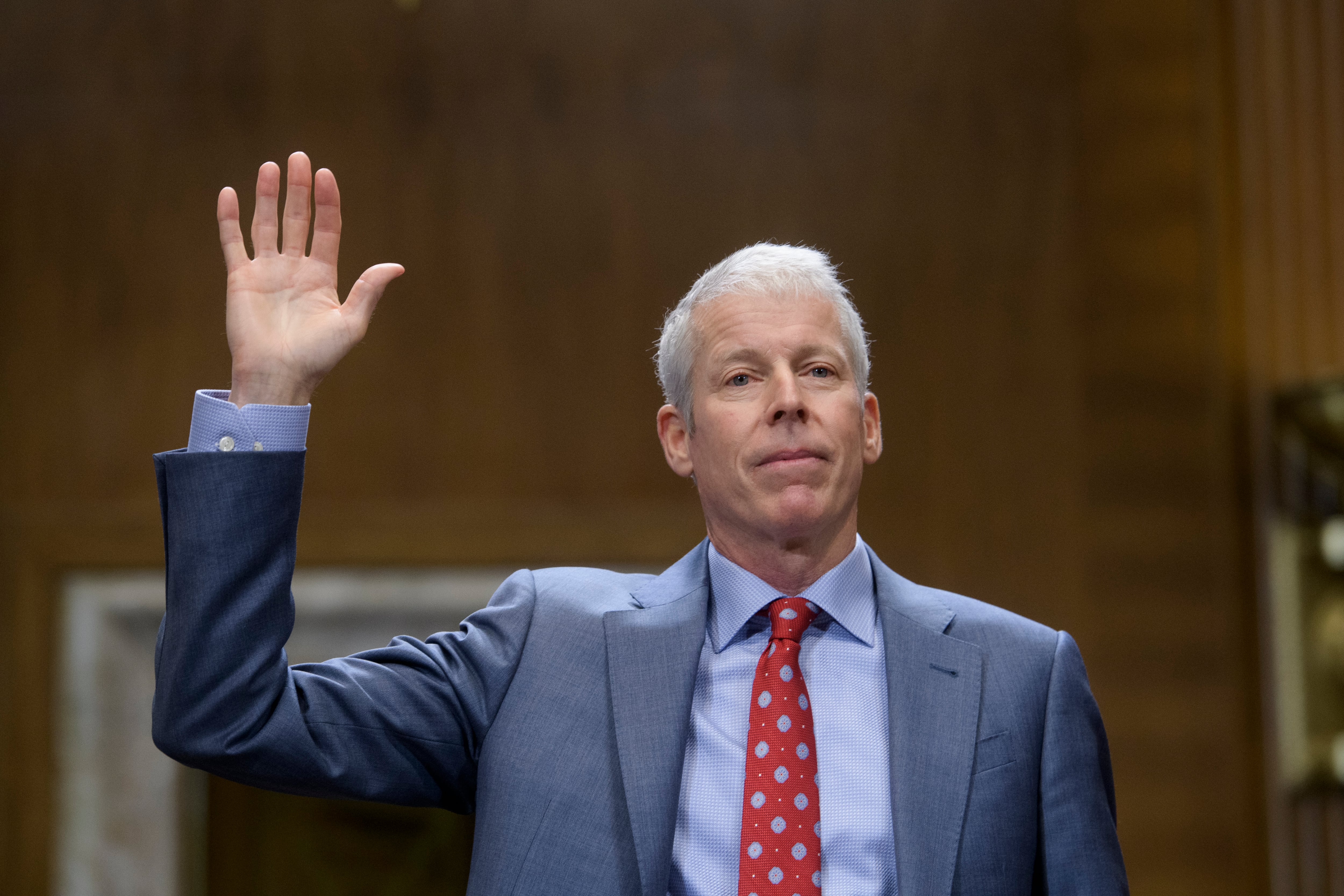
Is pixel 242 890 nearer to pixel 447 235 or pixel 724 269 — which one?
pixel 447 235

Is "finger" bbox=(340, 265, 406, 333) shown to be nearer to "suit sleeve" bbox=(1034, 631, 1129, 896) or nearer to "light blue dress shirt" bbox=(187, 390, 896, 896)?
"light blue dress shirt" bbox=(187, 390, 896, 896)

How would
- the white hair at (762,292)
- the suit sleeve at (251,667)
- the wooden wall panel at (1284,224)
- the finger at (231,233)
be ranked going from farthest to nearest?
the wooden wall panel at (1284,224) < the white hair at (762,292) < the finger at (231,233) < the suit sleeve at (251,667)

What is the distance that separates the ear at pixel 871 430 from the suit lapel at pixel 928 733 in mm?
215

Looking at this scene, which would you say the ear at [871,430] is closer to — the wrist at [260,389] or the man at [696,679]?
the man at [696,679]

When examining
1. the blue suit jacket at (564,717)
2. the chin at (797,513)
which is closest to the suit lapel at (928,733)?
A: the blue suit jacket at (564,717)

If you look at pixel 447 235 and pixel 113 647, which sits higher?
pixel 447 235

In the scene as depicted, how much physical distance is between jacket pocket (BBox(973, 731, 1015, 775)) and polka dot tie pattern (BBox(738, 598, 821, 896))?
180 millimetres

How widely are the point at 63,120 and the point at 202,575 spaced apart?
222cm

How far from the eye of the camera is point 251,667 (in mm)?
1195

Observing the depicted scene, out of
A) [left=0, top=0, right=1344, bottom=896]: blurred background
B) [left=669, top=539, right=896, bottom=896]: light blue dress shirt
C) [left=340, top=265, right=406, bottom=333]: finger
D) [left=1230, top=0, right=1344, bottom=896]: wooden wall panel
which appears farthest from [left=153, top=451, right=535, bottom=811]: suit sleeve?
[left=1230, top=0, right=1344, bottom=896]: wooden wall panel

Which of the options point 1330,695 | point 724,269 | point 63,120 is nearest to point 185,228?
point 63,120

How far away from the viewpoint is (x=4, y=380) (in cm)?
287

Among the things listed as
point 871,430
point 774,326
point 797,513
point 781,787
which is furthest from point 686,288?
point 781,787

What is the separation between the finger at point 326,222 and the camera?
1339 millimetres
